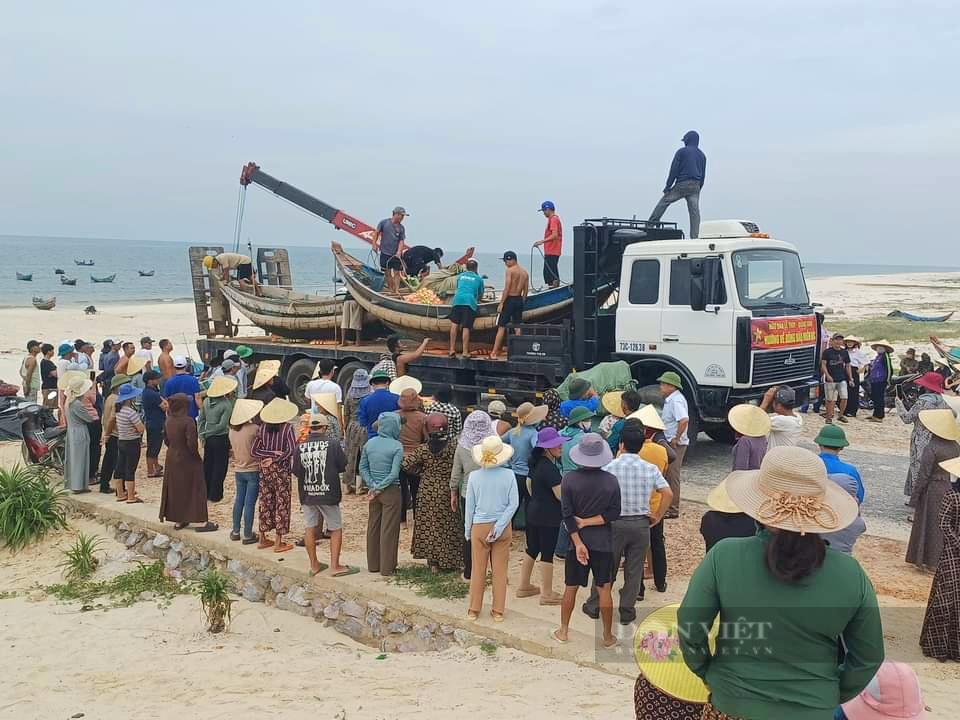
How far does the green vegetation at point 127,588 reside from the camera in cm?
717

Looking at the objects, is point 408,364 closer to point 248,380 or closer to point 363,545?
point 248,380

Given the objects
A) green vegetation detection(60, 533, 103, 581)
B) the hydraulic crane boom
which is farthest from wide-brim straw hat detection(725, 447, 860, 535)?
the hydraulic crane boom

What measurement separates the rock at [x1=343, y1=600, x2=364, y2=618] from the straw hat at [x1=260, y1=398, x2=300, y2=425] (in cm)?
171

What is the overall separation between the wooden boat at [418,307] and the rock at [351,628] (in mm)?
5333

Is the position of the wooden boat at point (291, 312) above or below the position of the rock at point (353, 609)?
above

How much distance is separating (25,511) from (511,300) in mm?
6190

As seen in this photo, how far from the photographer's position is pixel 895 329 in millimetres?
27078

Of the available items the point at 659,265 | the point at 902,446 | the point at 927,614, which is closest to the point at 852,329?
the point at 902,446

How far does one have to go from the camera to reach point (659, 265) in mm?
9398

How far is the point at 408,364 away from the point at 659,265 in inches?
157

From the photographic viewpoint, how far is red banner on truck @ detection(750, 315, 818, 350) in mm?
8836

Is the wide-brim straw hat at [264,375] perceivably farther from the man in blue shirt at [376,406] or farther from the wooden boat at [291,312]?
the wooden boat at [291,312]

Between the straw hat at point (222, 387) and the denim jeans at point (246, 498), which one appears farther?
the straw hat at point (222, 387)

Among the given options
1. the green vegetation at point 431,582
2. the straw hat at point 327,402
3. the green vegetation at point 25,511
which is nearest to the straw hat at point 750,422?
the green vegetation at point 431,582
